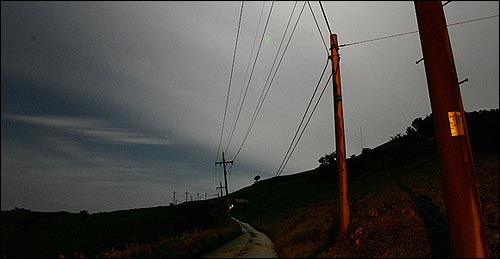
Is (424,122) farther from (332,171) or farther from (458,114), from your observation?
(458,114)

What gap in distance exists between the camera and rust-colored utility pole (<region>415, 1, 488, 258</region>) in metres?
5.61

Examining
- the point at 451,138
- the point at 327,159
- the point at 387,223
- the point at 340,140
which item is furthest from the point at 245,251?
the point at 327,159

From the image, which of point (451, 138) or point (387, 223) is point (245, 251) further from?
point (451, 138)

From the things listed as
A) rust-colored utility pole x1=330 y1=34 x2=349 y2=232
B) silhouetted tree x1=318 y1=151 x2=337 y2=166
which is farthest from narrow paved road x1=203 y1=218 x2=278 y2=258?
silhouetted tree x1=318 y1=151 x2=337 y2=166

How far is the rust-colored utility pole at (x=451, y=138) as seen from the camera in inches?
221

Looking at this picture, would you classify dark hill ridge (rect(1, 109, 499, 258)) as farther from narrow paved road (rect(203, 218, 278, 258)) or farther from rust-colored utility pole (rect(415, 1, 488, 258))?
rust-colored utility pole (rect(415, 1, 488, 258))

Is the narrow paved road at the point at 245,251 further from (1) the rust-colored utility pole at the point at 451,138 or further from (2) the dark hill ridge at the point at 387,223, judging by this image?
(1) the rust-colored utility pole at the point at 451,138

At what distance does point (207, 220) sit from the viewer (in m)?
48.8

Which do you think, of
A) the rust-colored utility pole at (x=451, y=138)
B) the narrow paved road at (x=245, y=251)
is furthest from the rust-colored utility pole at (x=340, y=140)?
the rust-colored utility pole at (x=451, y=138)

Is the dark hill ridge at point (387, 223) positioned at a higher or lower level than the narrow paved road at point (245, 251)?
higher

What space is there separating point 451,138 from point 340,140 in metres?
7.43

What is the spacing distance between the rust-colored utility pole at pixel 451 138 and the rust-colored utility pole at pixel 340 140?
282 inches

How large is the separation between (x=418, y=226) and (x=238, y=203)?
390 ft

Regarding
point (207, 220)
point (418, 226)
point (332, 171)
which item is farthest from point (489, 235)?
point (332, 171)
